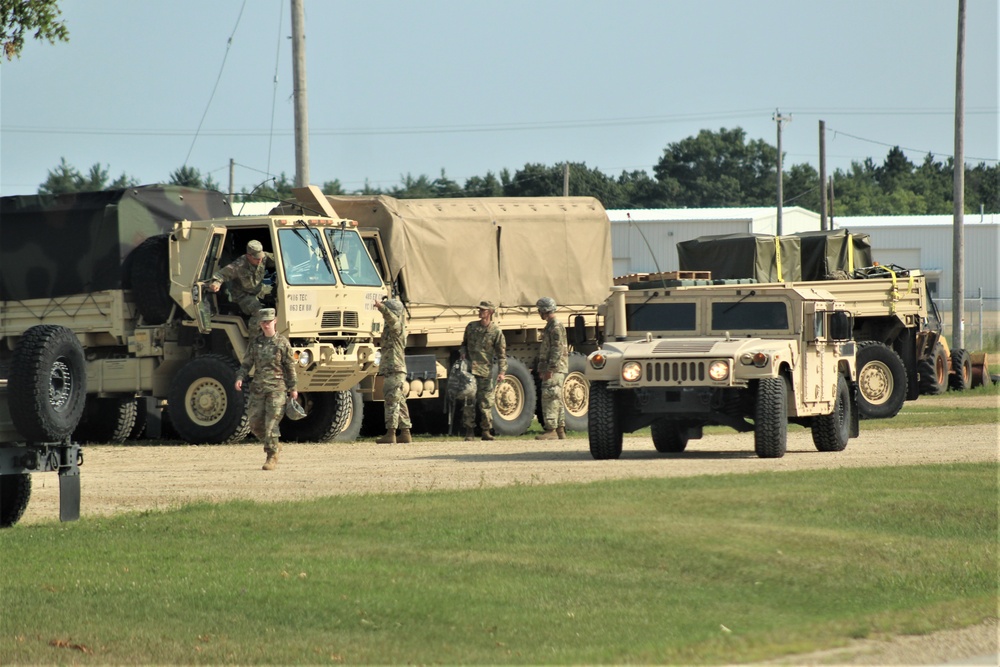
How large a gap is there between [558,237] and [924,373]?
31.1 ft

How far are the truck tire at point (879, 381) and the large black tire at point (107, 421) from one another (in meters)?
11.6

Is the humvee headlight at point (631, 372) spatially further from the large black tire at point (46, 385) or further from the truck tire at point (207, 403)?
the large black tire at point (46, 385)

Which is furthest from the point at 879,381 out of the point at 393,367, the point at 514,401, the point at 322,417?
the point at 322,417

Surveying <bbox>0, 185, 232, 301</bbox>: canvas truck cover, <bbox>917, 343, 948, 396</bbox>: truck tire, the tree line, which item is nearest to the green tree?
<bbox>0, 185, 232, 301</bbox>: canvas truck cover

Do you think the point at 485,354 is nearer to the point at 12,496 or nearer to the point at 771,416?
the point at 771,416

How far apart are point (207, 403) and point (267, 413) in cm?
404

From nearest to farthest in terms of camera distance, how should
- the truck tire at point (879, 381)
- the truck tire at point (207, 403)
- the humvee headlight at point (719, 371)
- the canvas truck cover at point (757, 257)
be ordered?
the humvee headlight at point (719, 371) → the truck tire at point (207, 403) → the truck tire at point (879, 381) → the canvas truck cover at point (757, 257)

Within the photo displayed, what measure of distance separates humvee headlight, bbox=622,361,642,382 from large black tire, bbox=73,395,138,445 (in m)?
8.02

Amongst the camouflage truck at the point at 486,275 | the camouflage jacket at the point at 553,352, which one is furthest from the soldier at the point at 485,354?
the camouflage truck at the point at 486,275

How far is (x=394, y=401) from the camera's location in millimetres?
21500

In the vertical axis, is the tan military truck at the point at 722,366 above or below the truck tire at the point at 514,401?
above

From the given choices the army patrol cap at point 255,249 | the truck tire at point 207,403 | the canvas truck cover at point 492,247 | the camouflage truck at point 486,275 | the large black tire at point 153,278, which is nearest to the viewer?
the army patrol cap at point 255,249

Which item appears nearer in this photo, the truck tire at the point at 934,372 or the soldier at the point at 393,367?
the soldier at the point at 393,367

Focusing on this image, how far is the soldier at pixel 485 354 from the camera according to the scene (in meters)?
22.2
